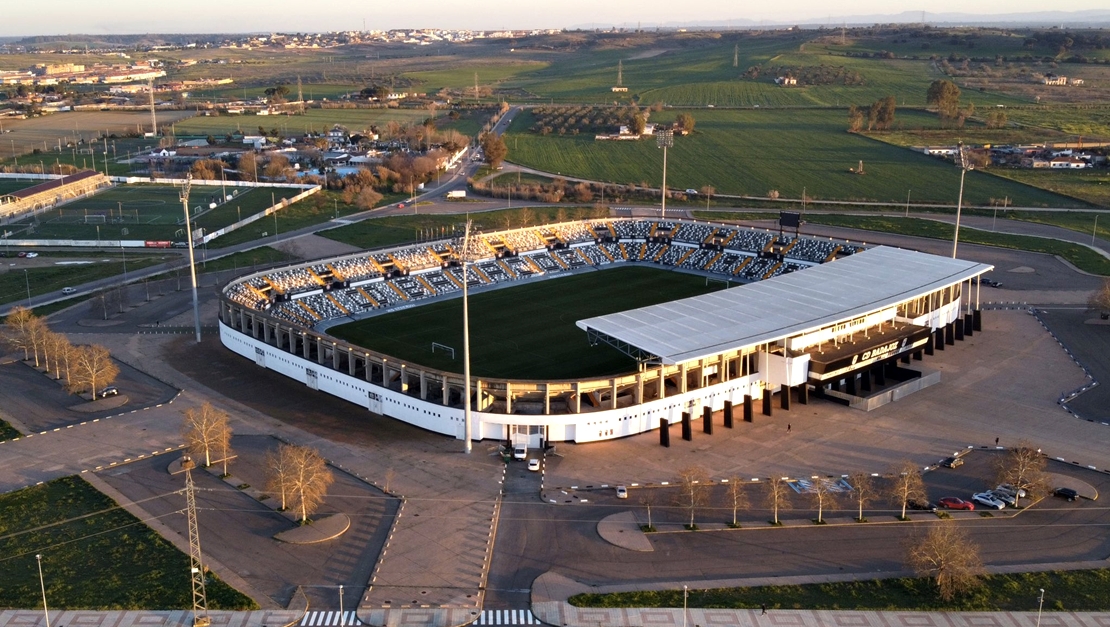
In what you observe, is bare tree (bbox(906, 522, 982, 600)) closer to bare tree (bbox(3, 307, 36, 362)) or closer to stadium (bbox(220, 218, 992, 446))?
stadium (bbox(220, 218, 992, 446))

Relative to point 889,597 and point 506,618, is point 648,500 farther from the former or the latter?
point 889,597

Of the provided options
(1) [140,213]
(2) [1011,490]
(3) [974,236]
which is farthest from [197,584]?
(1) [140,213]

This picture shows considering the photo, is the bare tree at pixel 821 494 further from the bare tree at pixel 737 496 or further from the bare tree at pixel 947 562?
the bare tree at pixel 947 562

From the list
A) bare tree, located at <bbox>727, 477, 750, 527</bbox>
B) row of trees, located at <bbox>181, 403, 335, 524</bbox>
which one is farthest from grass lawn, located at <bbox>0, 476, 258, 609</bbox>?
bare tree, located at <bbox>727, 477, 750, 527</bbox>

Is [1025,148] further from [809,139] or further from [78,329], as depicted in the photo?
[78,329]

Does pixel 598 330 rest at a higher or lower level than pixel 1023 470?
higher
